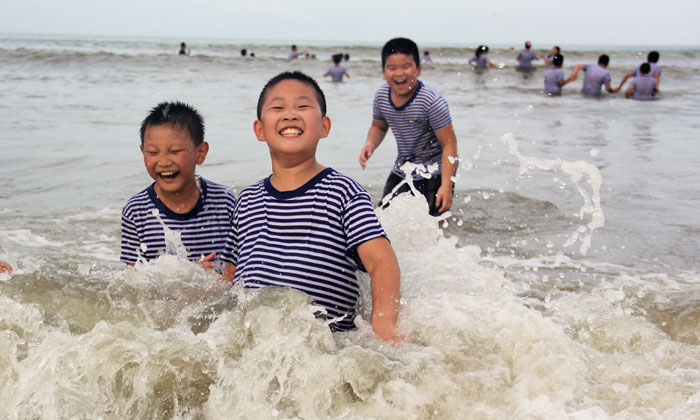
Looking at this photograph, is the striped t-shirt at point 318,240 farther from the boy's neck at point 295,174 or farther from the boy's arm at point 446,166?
the boy's arm at point 446,166

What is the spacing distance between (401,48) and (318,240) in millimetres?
2649

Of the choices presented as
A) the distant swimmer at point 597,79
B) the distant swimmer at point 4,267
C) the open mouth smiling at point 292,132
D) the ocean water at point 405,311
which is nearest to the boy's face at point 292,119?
the open mouth smiling at point 292,132

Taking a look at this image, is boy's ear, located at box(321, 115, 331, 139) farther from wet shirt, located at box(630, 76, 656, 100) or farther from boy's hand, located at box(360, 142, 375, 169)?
wet shirt, located at box(630, 76, 656, 100)

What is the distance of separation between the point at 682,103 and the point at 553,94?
139 inches

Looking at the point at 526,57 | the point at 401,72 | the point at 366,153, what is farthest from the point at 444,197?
the point at 526,57

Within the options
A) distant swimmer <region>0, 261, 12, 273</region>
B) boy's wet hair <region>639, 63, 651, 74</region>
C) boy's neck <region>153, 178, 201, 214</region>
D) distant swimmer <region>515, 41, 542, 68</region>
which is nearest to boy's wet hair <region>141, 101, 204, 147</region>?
boy's neck <region>153, 178, 201, 214</region>

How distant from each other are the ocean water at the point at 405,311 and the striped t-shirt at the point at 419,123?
24.3 inches

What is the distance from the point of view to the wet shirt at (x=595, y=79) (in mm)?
18203

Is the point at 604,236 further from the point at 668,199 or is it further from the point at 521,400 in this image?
the point at 521,400

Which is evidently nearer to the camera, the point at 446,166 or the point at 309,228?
the point at 309,228

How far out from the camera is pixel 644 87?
16984 millimetres

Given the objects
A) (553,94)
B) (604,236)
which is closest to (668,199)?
(604,236)

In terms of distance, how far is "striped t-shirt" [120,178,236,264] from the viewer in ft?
12.0

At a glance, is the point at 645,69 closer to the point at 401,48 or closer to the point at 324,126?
the point at 401,48
